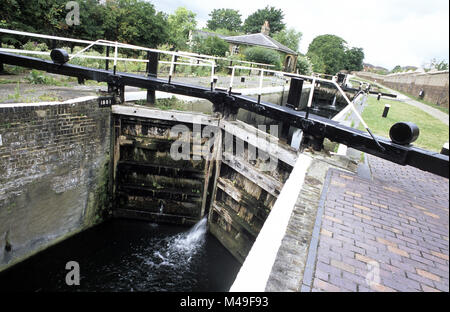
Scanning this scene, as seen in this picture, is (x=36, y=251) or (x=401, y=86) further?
(x=401, y=86)

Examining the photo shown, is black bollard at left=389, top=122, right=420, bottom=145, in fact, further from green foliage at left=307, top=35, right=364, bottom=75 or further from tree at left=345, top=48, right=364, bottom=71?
tree at left=345, top=48, right=364, bottom=71

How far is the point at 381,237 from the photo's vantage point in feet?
10.9

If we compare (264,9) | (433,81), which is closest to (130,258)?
(433,81)

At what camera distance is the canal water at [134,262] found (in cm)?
626

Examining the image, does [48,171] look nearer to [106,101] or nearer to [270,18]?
[106,101]

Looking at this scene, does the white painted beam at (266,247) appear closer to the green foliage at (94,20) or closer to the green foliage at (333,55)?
the green foliage at (94,20)

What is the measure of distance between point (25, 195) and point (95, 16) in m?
16.2

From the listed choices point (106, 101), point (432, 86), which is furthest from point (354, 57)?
point (106, 101)

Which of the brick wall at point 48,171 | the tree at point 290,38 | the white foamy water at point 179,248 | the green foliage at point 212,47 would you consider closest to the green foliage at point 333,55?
the tree at point 290,38

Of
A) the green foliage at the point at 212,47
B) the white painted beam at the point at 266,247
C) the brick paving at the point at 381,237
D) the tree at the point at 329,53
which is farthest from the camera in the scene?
the tree at the point at 329,53

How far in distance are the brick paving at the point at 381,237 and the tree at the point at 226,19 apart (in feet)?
322

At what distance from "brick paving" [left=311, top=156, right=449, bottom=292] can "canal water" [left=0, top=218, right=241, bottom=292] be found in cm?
417
